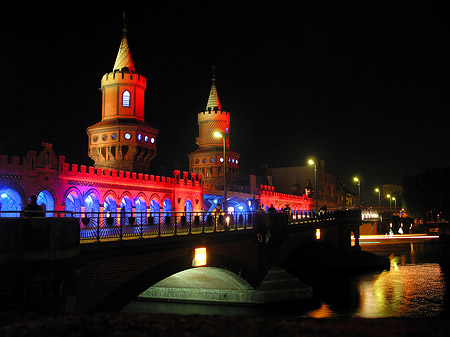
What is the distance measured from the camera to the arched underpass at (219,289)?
2878 centimetres

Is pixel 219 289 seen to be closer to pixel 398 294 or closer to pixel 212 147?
pixel 398 294

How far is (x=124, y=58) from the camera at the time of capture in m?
51.1

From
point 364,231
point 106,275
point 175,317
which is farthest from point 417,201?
point 175,317

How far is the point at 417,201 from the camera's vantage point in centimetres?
7712

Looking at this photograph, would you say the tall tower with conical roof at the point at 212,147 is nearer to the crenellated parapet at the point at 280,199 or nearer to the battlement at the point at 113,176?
the crenellated parapet at the point at 280,199

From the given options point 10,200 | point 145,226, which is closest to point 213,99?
point 10,200

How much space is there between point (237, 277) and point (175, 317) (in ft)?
61.3

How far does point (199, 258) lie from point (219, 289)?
26.4ft

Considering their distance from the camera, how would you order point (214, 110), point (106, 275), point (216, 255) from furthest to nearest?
point (214, 110)
point (216, 255)
point (106, 275)

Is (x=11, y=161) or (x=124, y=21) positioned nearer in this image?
(x=11, y=161)

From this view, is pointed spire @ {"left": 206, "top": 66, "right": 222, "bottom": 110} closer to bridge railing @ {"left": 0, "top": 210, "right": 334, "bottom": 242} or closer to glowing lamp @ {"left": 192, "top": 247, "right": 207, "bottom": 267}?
bridge railing @ {"left": 0, "top": 210, "right": 334, "bottom": 242}

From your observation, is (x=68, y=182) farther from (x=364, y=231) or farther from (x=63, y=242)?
(x=364, y=231)

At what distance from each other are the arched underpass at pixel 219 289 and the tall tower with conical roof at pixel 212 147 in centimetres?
3550

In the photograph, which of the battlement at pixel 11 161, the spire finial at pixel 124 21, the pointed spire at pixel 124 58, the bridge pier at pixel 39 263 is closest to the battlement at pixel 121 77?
the pointed spire at pixel 124 58
